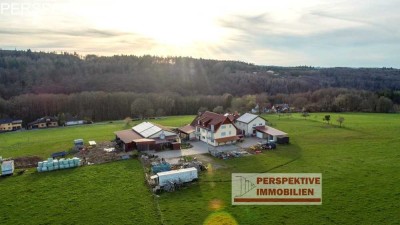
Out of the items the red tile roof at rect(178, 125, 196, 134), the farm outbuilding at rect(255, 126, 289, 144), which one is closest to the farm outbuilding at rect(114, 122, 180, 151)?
the red tile roof at rect(178, 125, 196, 134)

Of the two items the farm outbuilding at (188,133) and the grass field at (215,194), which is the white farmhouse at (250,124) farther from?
the grass field at (215,194)

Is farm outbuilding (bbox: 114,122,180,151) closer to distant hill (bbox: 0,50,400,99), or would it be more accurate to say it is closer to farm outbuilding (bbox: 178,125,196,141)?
farm outbuilding (bbox: 178,125,196,141)

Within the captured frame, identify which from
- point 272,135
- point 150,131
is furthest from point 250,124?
point 150,131

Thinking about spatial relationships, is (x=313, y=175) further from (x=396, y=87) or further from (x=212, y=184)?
(x=396, y=87)

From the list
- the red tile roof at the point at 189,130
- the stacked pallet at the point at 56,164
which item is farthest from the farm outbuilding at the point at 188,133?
the stacked pallet at the point at 56,164

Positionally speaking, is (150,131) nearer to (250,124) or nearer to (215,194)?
(250,124)

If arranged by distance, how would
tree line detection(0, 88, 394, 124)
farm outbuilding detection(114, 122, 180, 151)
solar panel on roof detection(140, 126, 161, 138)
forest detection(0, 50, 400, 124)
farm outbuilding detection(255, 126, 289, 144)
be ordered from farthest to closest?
1. forest detection(0, 50, 400, 124)
2. tree line detection(0, 88, 394, 124)
3. farm outbuilding detection(255, 126, 289, 144)
4. solar panel on roof detection(140, 126, 161, 138)
5. farm outbuilding detection(114, 122, 180, 151)
